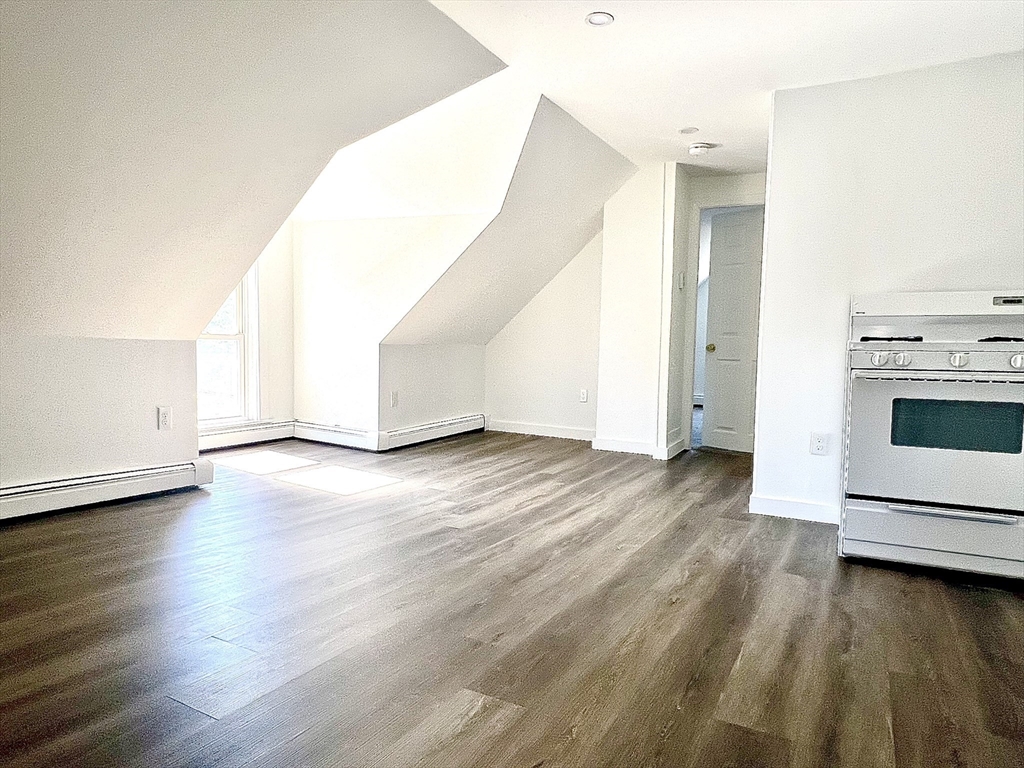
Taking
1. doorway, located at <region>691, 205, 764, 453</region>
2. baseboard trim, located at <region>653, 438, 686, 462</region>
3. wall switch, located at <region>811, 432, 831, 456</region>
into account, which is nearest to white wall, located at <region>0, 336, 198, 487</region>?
baseboard trim, located at <region>653, 438, 686, 462</region>

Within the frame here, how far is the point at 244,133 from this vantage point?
2.89 m

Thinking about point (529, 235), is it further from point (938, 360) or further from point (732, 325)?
point (938, 360)

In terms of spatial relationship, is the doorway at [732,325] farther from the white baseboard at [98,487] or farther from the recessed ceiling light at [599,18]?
the white baseboard at [98,487]

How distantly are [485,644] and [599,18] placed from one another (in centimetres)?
248

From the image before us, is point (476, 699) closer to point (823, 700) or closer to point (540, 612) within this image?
point (540, 612)

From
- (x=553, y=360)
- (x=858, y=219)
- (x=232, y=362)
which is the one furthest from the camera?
(x=553, y=360)

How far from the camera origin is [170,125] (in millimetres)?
2637

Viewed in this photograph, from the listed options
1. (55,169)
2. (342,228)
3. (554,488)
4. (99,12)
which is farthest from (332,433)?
(99,12)

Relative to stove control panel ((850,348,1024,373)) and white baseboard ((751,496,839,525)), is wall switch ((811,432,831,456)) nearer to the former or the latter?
white baseboard ((751,496,839,525))

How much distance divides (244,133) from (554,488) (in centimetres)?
267

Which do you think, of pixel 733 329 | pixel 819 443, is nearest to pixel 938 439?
pixel 819 443

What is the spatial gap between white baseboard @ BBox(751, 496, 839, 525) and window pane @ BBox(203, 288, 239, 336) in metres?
4.17

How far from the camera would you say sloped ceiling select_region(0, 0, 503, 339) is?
2230 mm

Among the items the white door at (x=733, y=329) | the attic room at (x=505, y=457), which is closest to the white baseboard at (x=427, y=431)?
the attic room at (x=505, y=457)
